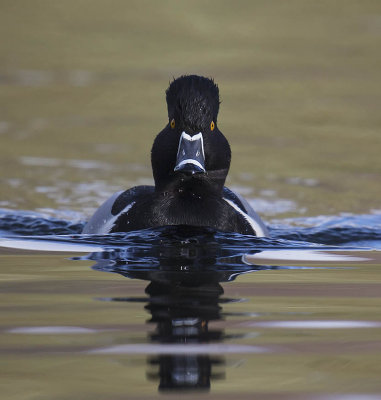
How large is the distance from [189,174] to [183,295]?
8.13ft

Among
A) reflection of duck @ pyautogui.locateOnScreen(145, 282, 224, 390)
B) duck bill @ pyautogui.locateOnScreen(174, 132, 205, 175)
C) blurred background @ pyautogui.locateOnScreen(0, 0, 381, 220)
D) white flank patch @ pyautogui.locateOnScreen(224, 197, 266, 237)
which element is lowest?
reflection of duck @ pyautogui.locateOnScreen(145, 282, 224, 390)

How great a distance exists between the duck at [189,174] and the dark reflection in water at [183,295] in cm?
26

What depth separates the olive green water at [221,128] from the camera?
4258 millimetres

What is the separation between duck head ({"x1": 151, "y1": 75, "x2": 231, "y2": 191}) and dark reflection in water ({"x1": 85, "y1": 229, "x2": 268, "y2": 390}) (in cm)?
60

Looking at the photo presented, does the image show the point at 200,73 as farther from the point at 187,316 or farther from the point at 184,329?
the point at 184,329

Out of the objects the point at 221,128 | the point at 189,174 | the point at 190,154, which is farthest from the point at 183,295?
the point at 221,128

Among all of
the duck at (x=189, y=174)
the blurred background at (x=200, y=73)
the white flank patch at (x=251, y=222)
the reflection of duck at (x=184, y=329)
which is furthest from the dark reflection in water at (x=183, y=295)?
the blurred background at (x=200, y=73)

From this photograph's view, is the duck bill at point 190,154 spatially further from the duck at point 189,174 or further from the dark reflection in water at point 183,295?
the dark reflection in water at point 183,295

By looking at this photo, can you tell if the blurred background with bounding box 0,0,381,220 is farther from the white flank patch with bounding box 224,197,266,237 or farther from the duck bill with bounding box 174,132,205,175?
the duck bill with bounding box 174,132,205,175

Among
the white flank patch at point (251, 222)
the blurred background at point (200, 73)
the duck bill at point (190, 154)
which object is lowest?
the white flank patch at point (251, 222)

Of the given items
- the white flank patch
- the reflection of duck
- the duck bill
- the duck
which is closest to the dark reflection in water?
the reflection of duck

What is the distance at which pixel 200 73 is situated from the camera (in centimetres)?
1727

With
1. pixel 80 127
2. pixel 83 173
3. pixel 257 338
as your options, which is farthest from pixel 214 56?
pixel 257 338

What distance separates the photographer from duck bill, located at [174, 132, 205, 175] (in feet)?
23.4
